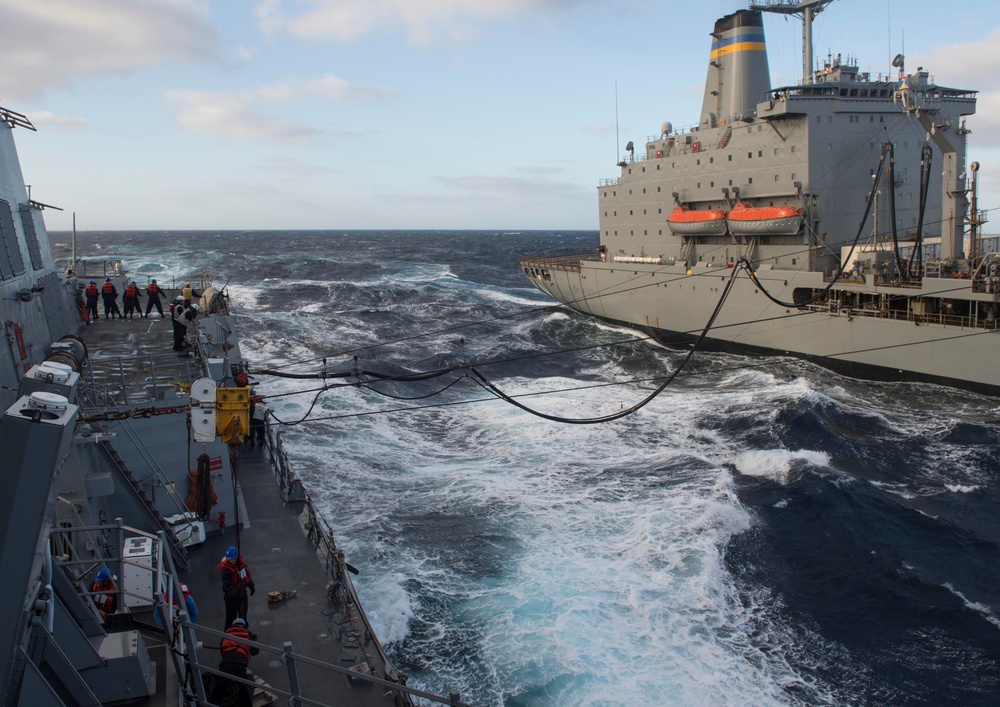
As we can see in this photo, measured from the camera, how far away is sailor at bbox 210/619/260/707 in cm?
693

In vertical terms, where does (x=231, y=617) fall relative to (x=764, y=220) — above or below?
below

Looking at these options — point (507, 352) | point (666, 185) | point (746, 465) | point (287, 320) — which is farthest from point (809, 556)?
point (287, 320)

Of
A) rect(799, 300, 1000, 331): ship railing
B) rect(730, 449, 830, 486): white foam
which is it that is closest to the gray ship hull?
rect(799, 300, 1000, 331): ship railing

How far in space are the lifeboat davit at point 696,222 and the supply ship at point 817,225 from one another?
3.2 inches

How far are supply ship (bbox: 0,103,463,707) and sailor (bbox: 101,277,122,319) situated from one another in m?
2.36

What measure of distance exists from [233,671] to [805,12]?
37.1m

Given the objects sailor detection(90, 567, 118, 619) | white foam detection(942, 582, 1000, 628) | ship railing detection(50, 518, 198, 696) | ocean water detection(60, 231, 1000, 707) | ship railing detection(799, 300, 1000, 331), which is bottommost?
white foam detection(942, 582, 1000, 628)

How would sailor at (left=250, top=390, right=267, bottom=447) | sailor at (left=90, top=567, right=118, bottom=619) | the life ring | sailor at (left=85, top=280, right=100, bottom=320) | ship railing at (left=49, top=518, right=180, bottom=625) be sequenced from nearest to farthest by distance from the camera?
ship railing at (left=49, top=518, right=180, bottom=625) → sailor at (left=90, top=567, right=118, bottom=619) → the life ring → sailor at (left=250, top=390, right=267, bottom=447) → sailor at (left=85, top=280, right=100, bottom=320)

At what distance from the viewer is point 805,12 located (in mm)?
33188

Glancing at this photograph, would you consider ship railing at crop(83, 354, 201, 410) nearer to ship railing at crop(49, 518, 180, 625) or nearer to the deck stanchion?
ship railing at crop(49, 518, 180, 625)

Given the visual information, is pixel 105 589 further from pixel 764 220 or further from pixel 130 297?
pixel 764 220

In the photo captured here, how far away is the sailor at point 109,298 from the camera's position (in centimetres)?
2148

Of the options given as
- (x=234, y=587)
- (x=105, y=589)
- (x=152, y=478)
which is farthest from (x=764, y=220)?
(x=105, y=589)

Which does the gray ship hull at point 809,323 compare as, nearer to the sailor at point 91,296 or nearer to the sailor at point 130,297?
the sailor at point 130,297
